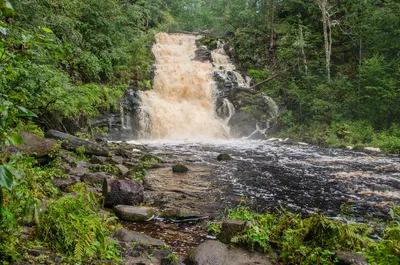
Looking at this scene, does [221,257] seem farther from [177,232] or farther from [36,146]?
[36,146]

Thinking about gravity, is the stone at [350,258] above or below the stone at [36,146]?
below

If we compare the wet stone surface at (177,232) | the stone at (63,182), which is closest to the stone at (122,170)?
the stone at (63,182)

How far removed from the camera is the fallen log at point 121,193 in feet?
20.0

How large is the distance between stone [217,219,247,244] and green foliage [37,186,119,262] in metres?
1.62

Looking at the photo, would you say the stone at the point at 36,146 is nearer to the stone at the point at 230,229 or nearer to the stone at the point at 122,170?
the stone at the point at 122,170

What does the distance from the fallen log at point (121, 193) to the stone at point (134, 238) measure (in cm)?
166

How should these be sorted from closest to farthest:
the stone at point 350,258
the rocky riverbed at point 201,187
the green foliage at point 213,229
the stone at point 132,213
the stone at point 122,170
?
1. the stone at point 350,258
2. the rocky riverbed at point 201,187
3. the green foliage at point 213,229
4. the stone at point 132,213
5. the stone at point 122,170

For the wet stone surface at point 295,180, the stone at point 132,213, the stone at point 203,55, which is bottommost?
the wet stone surface at point 295,180

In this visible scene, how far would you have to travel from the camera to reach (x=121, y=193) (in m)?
6.21

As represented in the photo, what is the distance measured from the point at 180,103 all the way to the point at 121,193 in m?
15.3

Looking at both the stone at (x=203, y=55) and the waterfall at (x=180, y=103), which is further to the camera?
the stone at (x=203, y=55)

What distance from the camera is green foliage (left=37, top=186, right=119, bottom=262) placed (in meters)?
3.23

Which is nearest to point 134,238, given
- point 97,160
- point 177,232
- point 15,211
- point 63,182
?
point 177,232

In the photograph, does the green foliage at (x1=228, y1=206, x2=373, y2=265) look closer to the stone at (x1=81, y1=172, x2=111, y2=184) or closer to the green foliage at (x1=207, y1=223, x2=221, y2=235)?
the green foliage at (x1=207, y1=223, x2=221, y2=235)
